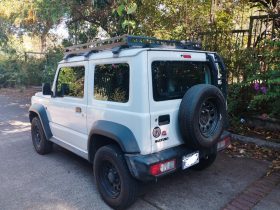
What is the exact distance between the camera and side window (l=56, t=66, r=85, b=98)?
12.9 feet

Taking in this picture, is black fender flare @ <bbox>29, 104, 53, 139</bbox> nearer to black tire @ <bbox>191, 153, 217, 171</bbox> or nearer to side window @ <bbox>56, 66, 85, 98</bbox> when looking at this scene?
side window @ <bbox>56, 66, 85, 98</bbox>

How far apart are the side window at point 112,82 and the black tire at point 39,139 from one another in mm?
2056

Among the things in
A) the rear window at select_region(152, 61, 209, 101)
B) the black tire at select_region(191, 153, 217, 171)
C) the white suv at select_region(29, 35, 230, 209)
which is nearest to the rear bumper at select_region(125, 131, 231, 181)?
the white suv at select_region(29, 35, 230, 209)

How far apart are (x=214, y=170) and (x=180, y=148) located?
1.36 metres

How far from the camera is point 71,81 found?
4.20 metres

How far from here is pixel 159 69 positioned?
10.1 ft

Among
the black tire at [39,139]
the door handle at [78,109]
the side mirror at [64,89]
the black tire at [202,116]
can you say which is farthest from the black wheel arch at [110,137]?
the black tire at [39,139]

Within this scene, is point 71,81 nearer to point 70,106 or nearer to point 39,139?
point 70,106

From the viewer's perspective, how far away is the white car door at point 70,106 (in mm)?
3850

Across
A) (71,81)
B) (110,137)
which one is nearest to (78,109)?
(71,81)

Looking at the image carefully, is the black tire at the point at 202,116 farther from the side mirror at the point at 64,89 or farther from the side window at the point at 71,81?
the side mirror at the point at 64,89

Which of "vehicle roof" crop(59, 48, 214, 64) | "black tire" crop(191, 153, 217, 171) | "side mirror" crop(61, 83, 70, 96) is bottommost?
"black tire" crop(191, 153, 217, 171)

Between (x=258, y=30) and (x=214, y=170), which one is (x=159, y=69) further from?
(x=258, y=30)

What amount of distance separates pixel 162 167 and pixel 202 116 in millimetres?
822
